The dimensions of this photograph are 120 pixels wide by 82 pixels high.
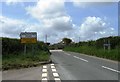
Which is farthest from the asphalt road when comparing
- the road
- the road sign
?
the road sign

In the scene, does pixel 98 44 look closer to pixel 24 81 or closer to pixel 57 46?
pixel 24 81

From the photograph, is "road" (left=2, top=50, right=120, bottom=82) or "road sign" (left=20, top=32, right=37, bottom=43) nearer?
"road" (left=2, top=50, right=120, bottom=82)

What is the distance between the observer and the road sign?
32.0 meters

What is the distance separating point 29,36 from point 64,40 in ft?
383

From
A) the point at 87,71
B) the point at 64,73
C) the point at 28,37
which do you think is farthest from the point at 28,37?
the point at 64,73

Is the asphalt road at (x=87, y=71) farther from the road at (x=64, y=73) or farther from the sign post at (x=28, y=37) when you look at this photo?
the sign post at (x=28, y=37)

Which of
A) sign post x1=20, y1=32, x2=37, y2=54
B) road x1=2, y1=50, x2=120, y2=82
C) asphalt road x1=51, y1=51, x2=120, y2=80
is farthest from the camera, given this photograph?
sign post x1=20, y1=32, x2=37, y2=54

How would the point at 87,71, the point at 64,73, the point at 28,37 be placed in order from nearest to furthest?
the point at 64,73
the point at 87,71
the point at 28,37

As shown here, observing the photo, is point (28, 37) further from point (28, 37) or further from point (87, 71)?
point (87, 71)

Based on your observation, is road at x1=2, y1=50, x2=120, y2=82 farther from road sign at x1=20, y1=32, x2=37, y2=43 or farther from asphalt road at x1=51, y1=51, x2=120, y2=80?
road sign at x1=20, y1=32, x2=37, y2=43

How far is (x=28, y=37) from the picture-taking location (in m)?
32.2

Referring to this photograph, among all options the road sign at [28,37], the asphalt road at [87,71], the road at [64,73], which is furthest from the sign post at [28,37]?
the road at [64,73]

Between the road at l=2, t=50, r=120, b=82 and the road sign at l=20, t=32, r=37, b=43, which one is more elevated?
the road sign at l=20, t=32, r=37, b=43

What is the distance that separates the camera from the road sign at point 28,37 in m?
32.0
